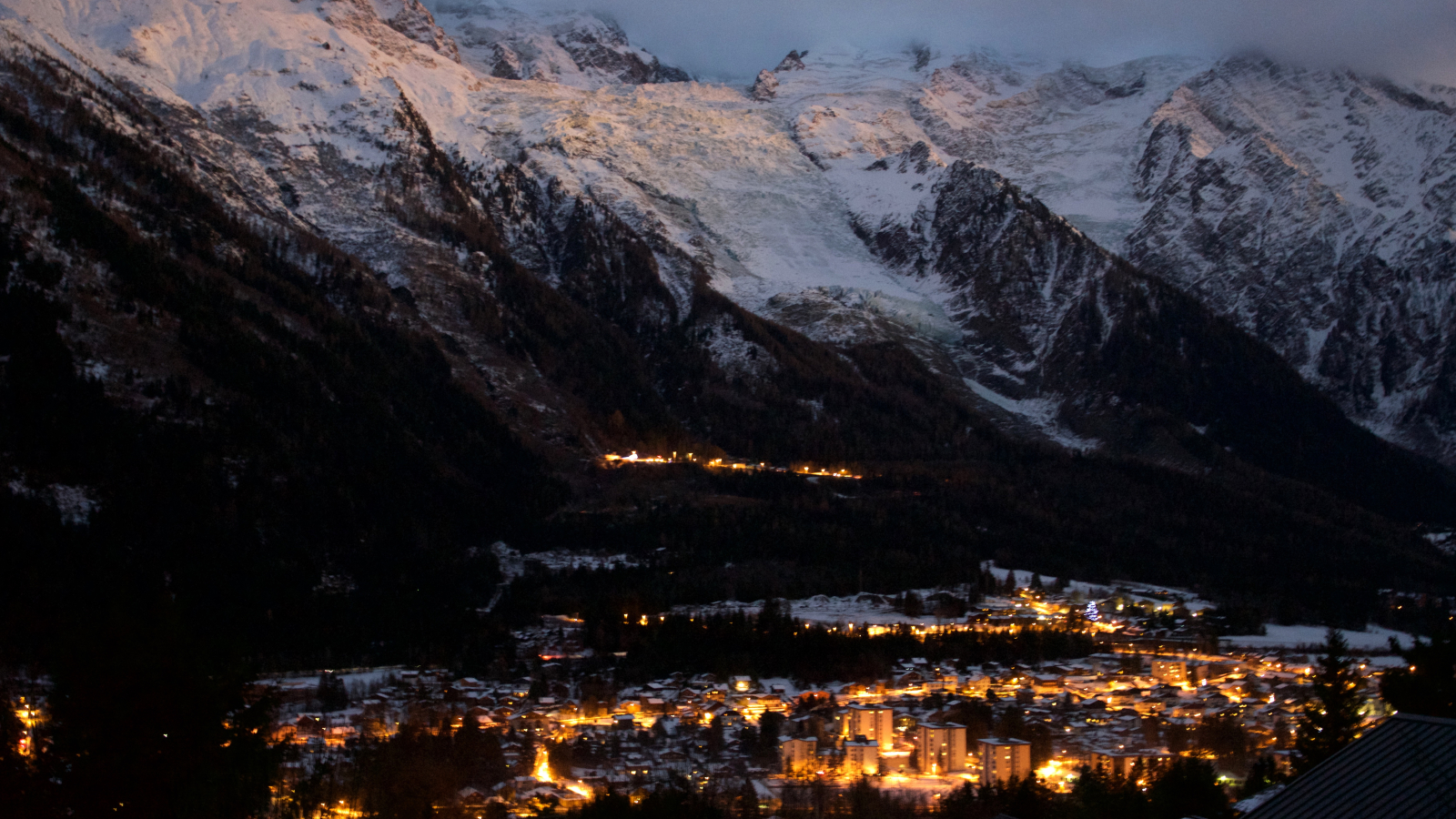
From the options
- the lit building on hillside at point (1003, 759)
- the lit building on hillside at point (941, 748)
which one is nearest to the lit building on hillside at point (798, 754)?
the lit building on hillside at point (941, 748)

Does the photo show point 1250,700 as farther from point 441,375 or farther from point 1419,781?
point 441,375

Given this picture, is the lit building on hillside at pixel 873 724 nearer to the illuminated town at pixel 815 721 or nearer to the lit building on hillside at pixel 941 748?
the illuminated town at pixel 815 721

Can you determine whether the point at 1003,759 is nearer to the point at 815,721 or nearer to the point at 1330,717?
the point at 815,721

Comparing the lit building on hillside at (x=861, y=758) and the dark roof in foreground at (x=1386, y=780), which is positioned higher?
the dark roof in foreground at (x=1386, y=780)

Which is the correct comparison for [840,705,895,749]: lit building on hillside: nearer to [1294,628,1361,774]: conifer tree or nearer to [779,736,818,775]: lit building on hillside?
[779,736,818,775]: lit building on hillside

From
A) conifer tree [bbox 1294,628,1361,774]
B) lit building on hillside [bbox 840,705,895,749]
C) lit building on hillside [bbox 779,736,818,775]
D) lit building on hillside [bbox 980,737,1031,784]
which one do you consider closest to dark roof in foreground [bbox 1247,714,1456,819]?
conifer tree [bbox 1294,628,1361,774]

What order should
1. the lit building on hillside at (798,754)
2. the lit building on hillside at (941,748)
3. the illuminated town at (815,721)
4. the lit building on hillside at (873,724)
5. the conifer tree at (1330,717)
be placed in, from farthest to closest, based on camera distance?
1. the lit building on hillside at (873,724)
2. the lit building on hillside at (941,748)
3. the lit building on hillside at (798,754)
4. the illuminated town at (815,721)
5. the conifer tree at (1330,717)

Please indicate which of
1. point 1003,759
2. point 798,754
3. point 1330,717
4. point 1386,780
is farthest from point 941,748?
point 1386,780
